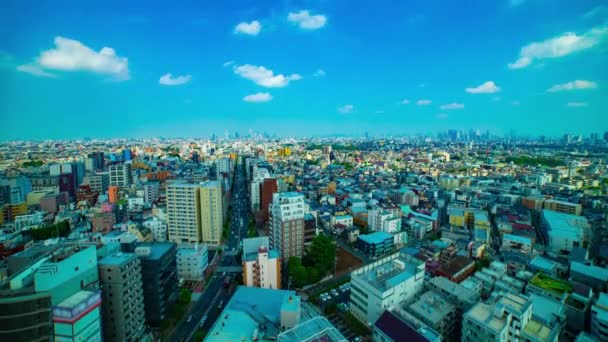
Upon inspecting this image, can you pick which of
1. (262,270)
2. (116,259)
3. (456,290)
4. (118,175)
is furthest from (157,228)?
(456,290)

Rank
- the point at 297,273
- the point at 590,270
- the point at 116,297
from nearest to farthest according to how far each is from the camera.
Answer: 1. the point at 116,297
2. the point at 590,270
3. the point at 297,273

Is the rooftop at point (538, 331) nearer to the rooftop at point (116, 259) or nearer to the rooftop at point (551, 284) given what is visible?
the rooftop at point (551, 284)

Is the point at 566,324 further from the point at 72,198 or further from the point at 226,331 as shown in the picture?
the point at 72,198

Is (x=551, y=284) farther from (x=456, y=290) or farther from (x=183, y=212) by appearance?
(x=183, y=212)

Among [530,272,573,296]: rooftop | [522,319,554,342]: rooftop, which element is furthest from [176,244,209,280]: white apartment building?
[530,272,573,296]: rooftop

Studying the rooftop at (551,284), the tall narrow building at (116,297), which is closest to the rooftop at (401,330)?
the rooftop at (551,284)

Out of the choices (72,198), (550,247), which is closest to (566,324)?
(550,247)

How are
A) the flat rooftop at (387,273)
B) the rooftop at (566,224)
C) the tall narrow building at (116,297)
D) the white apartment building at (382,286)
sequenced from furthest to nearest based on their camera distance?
the rooftop at (566,224)
the flat rooftop at (387,273)
the white apartment building at (382,286)
the tall narrow building at (116,297)

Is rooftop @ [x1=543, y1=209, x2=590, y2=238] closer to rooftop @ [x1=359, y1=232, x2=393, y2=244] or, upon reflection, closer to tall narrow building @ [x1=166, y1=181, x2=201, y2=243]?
rooftop @ [x1=359, y1=232, x2=393, y2=244]
